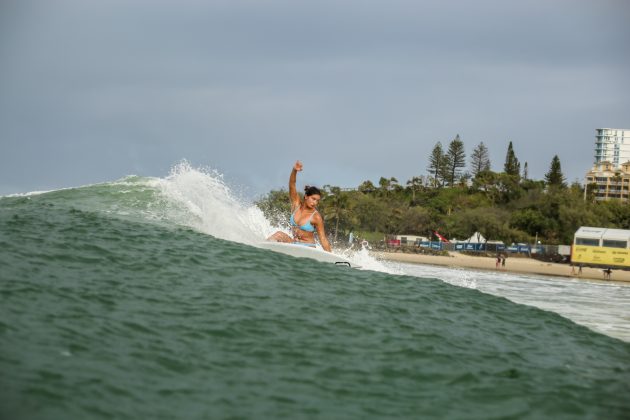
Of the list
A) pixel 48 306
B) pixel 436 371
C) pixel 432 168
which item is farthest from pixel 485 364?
pixel 432 168

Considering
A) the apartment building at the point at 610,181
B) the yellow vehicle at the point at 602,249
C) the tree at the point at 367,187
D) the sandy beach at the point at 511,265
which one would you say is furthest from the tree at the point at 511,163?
the yellow vehicle at the point at 602,249

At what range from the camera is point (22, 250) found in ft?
31.1

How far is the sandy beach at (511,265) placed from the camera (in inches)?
2258

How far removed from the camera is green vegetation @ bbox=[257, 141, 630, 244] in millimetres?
86875

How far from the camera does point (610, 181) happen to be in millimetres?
164625

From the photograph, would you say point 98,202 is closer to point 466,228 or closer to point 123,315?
point 123,315

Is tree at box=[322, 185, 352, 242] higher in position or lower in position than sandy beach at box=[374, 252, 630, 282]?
higher

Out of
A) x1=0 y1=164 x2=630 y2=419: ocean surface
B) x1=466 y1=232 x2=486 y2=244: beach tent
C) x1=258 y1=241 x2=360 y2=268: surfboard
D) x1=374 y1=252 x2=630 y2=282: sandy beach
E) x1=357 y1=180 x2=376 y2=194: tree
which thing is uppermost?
x1=357 y1=180 x2=376 y2=194: tree

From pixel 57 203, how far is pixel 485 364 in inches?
481

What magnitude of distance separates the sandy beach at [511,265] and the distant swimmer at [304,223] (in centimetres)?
4506

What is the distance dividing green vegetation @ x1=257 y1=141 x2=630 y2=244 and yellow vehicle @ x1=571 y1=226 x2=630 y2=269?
2223 cm

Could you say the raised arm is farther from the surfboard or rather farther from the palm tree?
the palm tree

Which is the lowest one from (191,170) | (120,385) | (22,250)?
(120,385)

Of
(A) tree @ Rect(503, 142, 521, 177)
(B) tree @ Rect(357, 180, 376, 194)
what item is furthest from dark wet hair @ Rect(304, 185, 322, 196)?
(A) tree @ Rect(503, 142, 521, 177)
